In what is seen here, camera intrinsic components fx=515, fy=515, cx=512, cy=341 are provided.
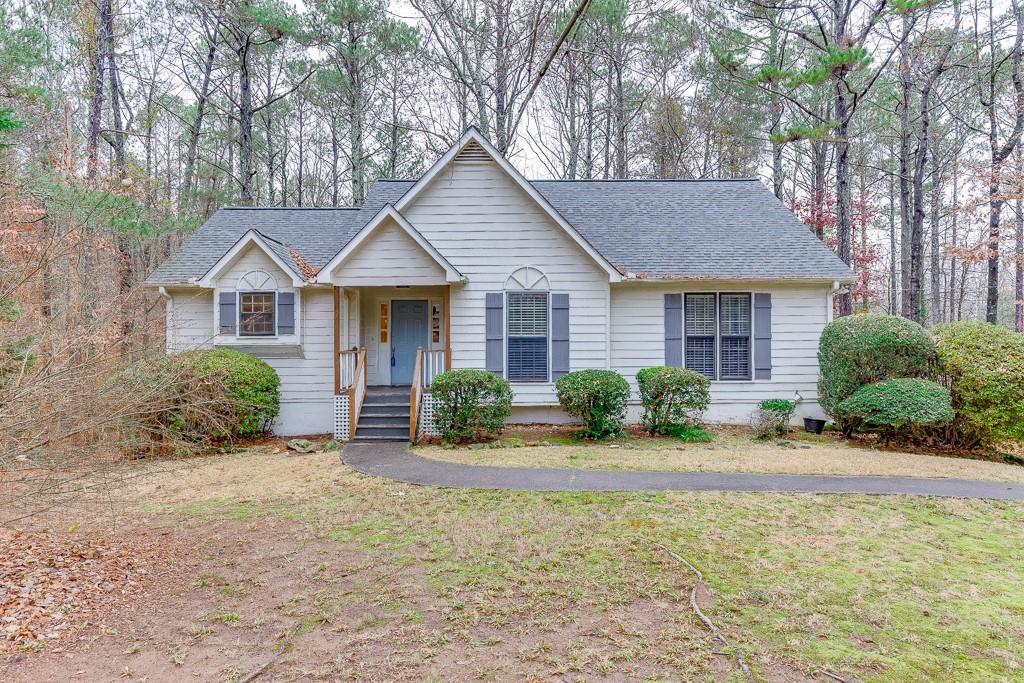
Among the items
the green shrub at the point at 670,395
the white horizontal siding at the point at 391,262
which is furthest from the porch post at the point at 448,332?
the green shrub at the point at 670,395

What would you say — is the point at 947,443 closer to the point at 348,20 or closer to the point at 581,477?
the point at 581,477

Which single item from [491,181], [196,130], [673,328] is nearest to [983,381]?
[673,328]

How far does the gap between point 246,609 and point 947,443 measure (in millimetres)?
11039

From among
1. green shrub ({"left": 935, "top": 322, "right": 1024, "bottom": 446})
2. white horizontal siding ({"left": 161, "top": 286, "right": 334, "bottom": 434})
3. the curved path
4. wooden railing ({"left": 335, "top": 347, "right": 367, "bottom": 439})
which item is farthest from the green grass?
white horizontal siding ({"left": 161, "top": 286, "right": 334, "bottom": 434})

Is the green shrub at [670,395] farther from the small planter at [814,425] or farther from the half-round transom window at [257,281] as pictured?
the half-round transom window at [257,281]

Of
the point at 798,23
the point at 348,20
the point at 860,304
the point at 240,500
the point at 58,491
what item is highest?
the point at 348,20

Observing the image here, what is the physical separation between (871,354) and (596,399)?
17.1 feet

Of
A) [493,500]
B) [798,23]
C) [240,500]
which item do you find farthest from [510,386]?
[798,23]

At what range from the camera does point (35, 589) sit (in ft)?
12.8

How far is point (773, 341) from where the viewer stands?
446 inches

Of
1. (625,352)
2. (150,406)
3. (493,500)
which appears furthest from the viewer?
(625,352)

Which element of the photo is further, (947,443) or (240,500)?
(947,443)

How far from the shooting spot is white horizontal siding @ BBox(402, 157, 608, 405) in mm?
10719

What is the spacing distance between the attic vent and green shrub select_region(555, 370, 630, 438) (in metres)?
4.86
